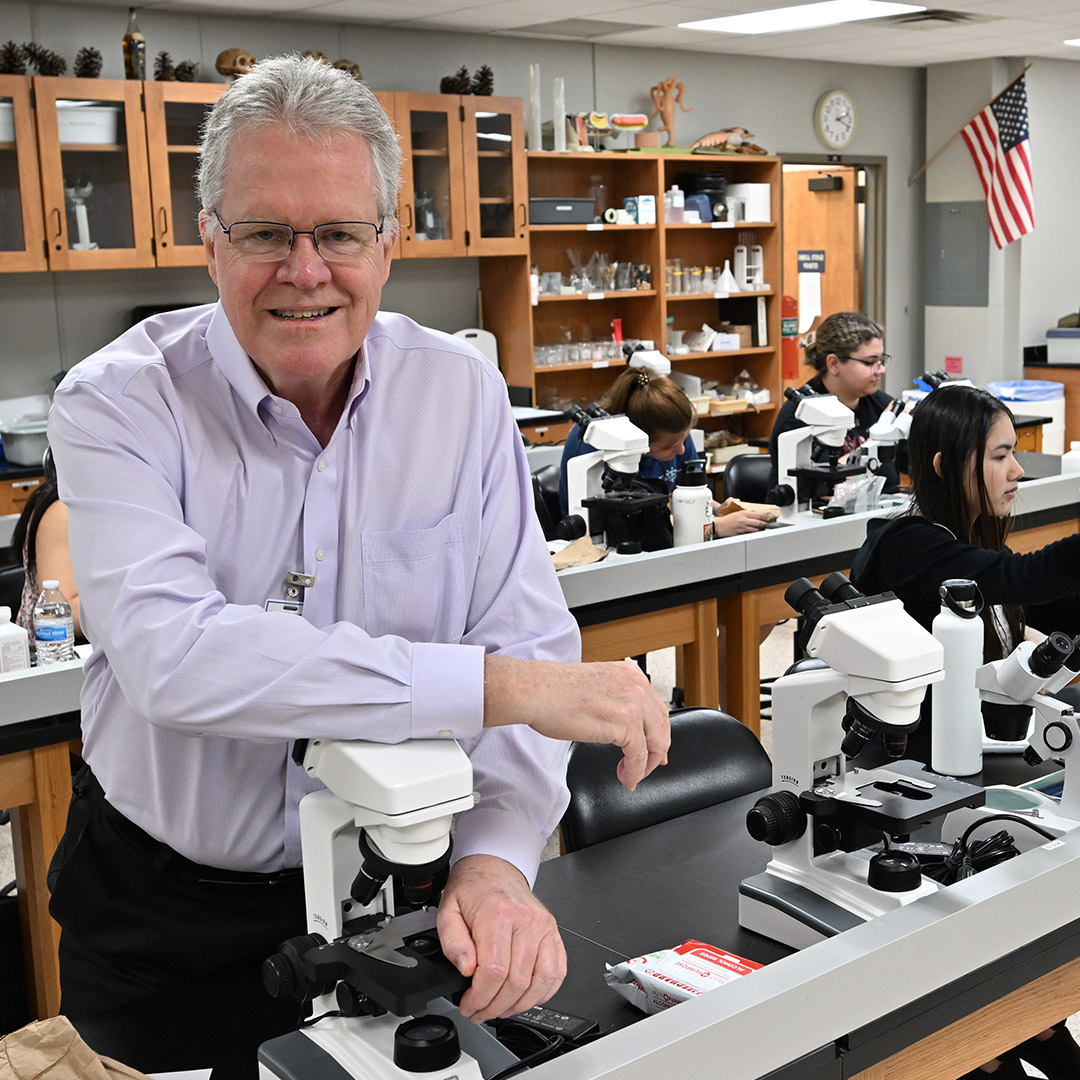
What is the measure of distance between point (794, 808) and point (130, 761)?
75cm

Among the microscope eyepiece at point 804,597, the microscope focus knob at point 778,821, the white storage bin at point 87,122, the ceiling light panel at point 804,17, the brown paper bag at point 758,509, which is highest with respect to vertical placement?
the ceiling light panel at point 804,17

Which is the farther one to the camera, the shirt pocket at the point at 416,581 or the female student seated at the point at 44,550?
the female student seated at the point at 44,550

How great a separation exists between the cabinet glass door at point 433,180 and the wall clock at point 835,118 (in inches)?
113

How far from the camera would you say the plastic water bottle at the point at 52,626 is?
8.80 feet

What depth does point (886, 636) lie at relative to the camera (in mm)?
1450

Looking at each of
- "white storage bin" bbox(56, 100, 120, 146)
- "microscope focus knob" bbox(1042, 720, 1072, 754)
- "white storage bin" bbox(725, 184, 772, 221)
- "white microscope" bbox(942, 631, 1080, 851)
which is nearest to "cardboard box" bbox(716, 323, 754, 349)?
"white storage bin" bbox(725, 184, 772, 221)

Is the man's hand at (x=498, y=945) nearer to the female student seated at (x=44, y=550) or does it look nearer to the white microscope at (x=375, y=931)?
the white microscope at (x=375, y=931)

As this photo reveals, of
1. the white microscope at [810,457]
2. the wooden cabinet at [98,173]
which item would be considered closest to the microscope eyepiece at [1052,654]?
the white microscope at [810,457]

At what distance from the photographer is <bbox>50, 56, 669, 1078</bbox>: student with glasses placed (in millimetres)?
1104

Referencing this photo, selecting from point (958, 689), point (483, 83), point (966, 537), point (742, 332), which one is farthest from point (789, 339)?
point (958, 689)

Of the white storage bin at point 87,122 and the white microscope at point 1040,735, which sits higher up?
the white storage bin at point 87,122

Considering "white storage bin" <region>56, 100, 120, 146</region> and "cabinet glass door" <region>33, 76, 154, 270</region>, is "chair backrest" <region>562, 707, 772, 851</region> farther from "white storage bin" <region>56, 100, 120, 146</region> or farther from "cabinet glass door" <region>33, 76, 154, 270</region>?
"white storage bin" <region>56, 100, 120, 146</region>

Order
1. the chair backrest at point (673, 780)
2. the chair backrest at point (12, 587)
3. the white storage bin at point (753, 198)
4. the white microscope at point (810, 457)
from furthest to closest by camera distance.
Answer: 1. the white storage bin at point (753, 198)
2. the white microscope at point (810, 457)
3. the chair backrest at point (12, 587)
4. the chair backrest at point (673, 780)

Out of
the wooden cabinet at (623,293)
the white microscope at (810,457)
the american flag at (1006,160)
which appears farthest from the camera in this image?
the american flag at (1006,160)
